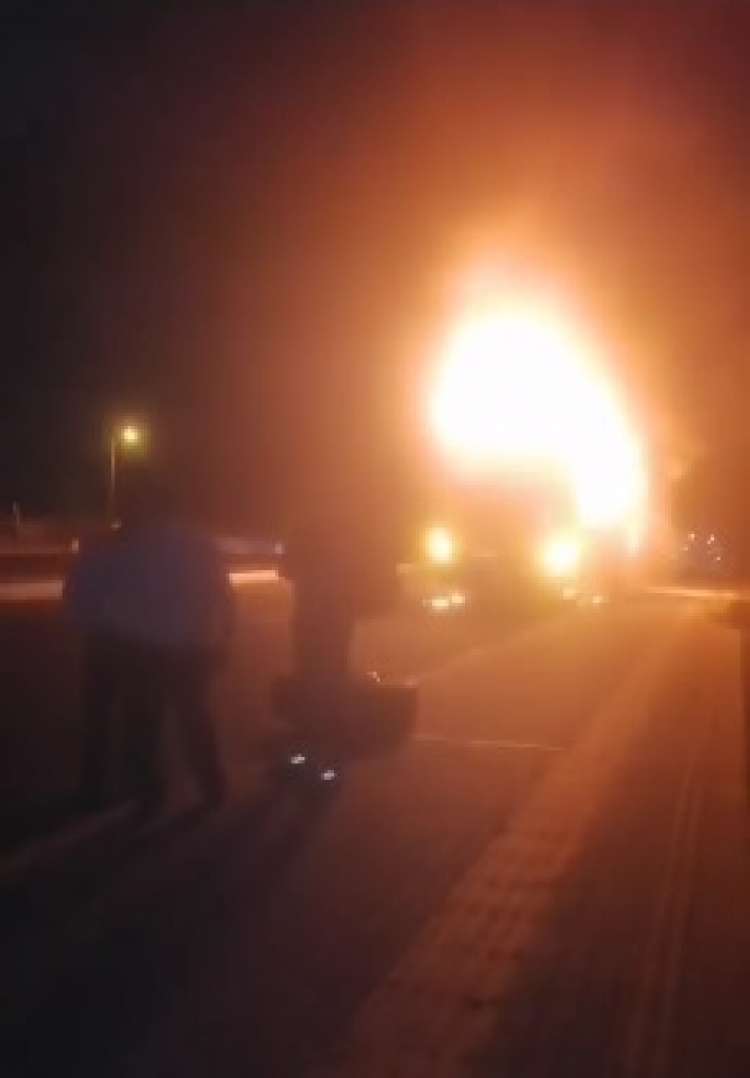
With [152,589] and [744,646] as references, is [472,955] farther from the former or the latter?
[744,646]

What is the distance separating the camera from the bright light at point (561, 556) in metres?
46.3

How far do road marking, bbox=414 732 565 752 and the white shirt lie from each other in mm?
4618

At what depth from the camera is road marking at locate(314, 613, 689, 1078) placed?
7008 millimetres

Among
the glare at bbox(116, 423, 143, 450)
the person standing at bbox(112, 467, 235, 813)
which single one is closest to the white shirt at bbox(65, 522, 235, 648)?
the person standing at bbox(112, 467, 235, 813)

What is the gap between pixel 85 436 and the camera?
286ft

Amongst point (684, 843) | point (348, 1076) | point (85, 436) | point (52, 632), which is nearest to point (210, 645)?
point (684, 843)

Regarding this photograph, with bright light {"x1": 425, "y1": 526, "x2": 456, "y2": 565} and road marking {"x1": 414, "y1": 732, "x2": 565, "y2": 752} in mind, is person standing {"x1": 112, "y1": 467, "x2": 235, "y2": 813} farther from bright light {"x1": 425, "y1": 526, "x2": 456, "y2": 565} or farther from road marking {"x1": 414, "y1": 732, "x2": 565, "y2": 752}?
bright light {"x1": 425, "y1": 526, "x2": 456, "y2": 565}

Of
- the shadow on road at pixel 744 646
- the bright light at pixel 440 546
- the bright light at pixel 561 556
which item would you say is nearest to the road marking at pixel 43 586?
the bright light at pixel 440 546

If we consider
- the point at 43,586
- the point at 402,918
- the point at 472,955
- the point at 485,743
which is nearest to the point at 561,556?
the point at 43,586

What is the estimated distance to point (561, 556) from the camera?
157ft

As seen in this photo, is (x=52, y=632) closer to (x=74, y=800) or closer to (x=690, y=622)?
(x=690, y=622)

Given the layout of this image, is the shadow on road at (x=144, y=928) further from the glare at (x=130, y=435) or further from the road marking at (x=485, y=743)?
the glare at (x=130, y=435)

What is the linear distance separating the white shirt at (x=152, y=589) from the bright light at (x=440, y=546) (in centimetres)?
3265

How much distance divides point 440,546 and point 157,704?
1420 inches
